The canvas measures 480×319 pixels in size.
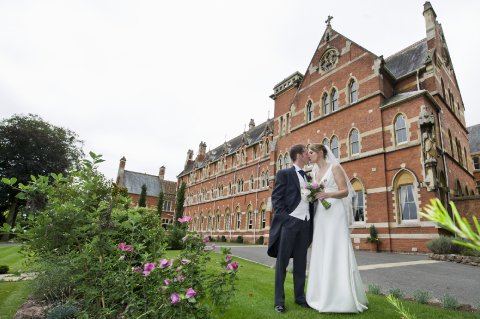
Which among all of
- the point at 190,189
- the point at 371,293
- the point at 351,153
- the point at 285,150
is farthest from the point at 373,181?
the point at 190,189

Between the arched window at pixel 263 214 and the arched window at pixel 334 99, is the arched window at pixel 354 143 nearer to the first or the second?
the arched window at pixel 334 99

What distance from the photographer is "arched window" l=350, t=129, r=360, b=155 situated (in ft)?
62.8

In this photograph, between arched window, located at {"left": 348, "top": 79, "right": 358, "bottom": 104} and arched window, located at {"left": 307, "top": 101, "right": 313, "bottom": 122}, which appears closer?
arched window, located at {"left": 348, "top": 79, "right": 358, "bottom": 104}

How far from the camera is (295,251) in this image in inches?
196

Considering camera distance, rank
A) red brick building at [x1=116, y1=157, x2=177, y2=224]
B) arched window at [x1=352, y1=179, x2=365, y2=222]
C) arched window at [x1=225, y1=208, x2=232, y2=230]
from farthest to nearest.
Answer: red brick building at [x1=116, y1=157, x2=177, y2=224] < arched window at [x1=225, y1=208, x2=232, y2=230] < arched window at [x1=352, y1=179, x2=365, y2=222]

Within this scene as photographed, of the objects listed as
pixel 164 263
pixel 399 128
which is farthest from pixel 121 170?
pixel 164 263

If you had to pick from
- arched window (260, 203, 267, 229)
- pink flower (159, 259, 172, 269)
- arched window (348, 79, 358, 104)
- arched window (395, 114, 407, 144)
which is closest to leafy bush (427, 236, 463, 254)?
arched window (395, 114, 407, 144)

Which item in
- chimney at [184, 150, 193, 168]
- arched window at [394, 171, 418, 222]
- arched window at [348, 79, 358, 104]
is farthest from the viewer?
chimney at [184, 150, 193, 168]

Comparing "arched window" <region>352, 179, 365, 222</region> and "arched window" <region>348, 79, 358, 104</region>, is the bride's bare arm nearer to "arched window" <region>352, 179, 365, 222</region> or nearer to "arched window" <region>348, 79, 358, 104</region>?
"arched window" <region>352, 179, 365, 222</region>

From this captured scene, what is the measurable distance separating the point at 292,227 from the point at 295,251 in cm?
48

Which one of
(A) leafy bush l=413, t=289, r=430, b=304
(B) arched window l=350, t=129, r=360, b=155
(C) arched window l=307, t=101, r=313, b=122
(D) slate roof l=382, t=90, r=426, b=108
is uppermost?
(C) arched window l=307, t=101, r=313, b=122

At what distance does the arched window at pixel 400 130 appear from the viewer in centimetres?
1684

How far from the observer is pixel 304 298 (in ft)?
16.1

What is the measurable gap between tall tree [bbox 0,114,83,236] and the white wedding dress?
33103 mm
